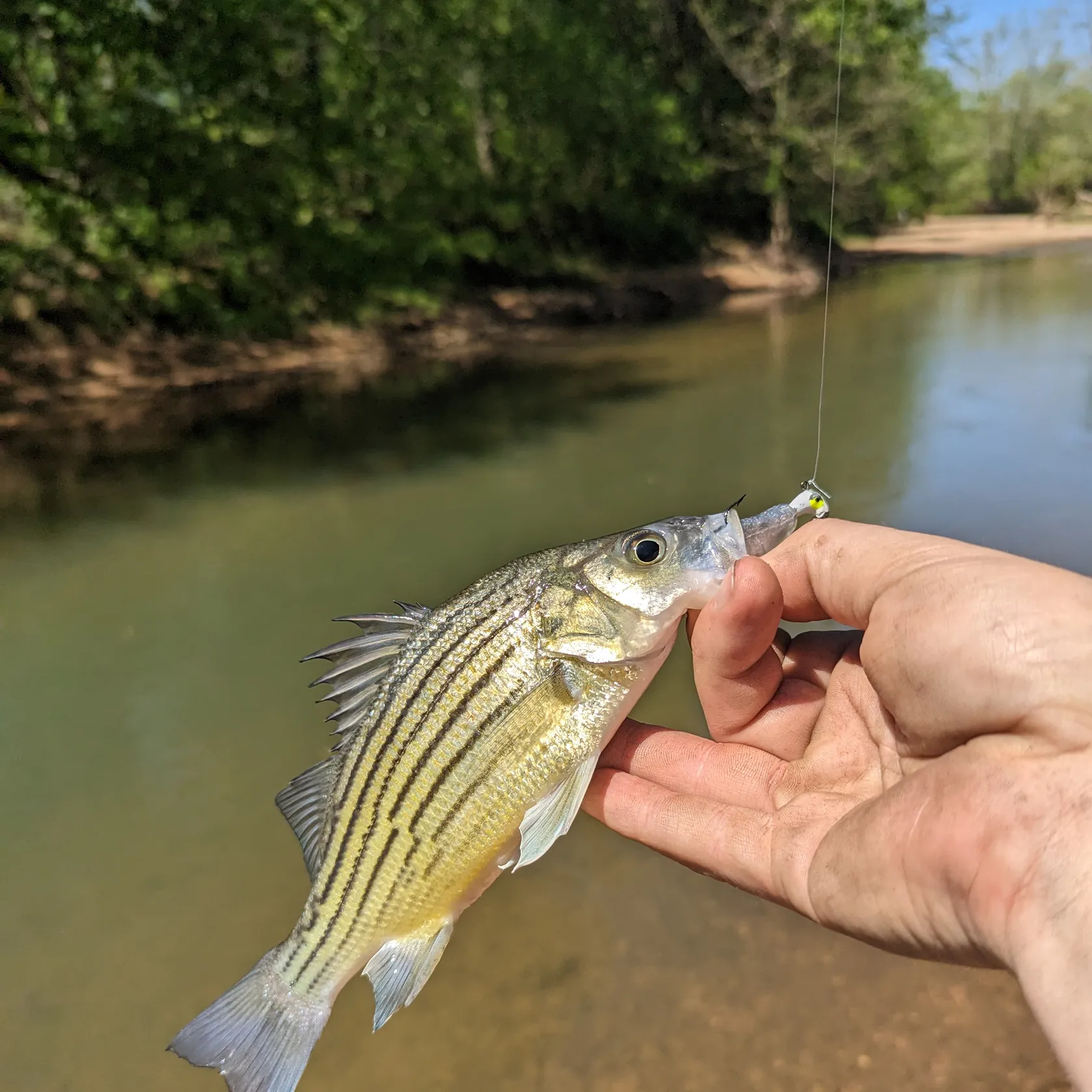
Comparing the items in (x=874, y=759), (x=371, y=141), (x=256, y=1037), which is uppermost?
(x=371, y=141)

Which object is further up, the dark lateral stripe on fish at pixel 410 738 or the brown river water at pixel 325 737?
the dark lateral stripe on fish at pixel 410 738

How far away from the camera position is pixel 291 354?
1977 centimetres

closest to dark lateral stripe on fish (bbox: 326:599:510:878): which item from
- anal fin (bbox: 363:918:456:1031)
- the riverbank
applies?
anal fin (bbox: 363:918:456:1031)

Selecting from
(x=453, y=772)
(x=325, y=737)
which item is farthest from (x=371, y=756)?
(x=325, y=737)

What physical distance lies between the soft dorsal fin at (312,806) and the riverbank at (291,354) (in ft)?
39.1

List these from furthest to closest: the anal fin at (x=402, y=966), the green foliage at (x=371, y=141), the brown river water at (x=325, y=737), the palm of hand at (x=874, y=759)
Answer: the green foliage at (x=371, y=141) → the brown river water at (x=325, y=737) → the anal fin at (x=402, y=966) → the palm of hand at (x=874, y=759)

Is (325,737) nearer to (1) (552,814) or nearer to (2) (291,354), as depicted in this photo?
(1) (552,814)

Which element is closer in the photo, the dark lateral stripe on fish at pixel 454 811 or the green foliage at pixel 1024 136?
the dark lateral stripe on fish at pixel 454 811

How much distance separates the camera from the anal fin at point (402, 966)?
2.51m

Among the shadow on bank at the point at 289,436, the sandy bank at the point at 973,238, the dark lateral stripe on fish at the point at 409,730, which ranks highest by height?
the dark lateral stripe on fish at the point at 409,730

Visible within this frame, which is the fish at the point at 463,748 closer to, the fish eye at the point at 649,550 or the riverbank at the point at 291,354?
the fish eye at the point at 649,550

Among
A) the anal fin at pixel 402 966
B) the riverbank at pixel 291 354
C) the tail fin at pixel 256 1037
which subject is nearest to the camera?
the tail fin at pixel 256 1037

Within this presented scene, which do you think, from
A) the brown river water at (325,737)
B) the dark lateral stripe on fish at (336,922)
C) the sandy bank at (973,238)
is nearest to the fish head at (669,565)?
the dark lateral stripe on fish at (336,922)

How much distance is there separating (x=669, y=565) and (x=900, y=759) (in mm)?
880
